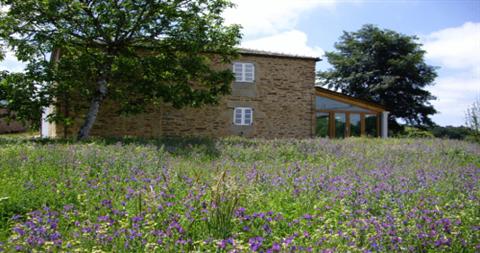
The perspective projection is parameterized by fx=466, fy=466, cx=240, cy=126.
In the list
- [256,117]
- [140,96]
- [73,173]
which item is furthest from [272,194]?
[256,117]

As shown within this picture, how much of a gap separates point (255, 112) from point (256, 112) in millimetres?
58

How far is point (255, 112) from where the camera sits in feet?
72.6

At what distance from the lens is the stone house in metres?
20.4

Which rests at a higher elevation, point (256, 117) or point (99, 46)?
point (99, 46)

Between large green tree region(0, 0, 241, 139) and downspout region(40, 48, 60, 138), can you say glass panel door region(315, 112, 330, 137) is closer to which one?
large green tree region(0, 0, 241, 139)

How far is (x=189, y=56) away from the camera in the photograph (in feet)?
59.3

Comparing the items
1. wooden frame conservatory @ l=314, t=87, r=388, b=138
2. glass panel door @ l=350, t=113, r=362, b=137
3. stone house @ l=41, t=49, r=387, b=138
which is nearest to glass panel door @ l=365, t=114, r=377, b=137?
wooden frame conservatory @ l=314, t=87, r=388, b=138

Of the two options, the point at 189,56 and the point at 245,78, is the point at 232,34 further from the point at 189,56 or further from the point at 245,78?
the point at 245,78

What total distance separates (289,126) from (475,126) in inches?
343

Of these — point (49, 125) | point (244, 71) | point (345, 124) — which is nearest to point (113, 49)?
point (244, 71)

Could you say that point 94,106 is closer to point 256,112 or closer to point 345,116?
point 256,112

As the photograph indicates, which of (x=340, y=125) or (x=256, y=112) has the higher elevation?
(x=256, y=112)

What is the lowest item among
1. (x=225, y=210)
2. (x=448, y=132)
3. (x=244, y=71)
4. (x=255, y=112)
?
(x=225, y=210)

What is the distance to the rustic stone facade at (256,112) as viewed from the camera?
2033 cm
